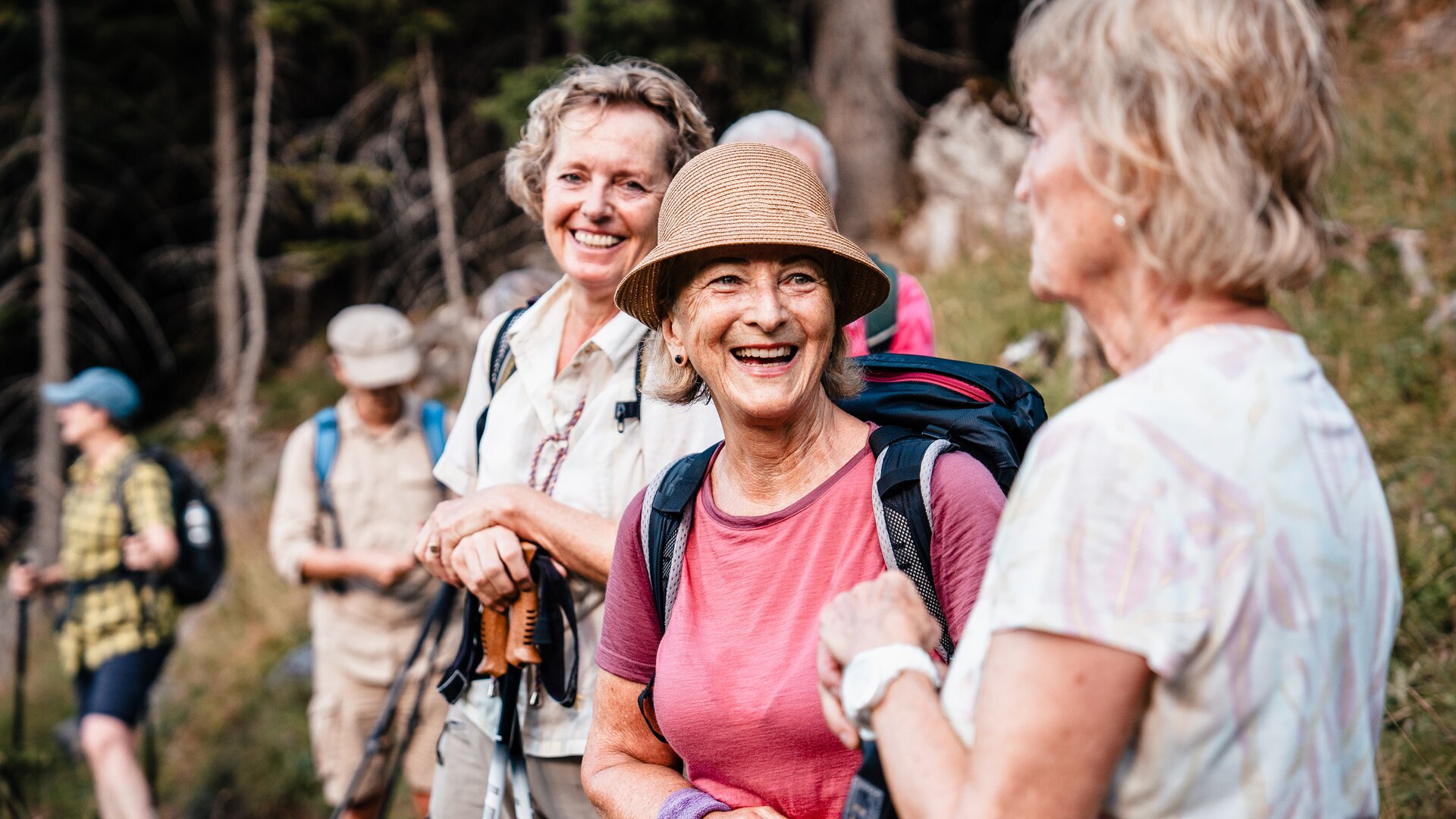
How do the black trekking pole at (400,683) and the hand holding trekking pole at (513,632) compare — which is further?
the black trekking pole at (400,683)

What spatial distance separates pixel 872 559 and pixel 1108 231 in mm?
793

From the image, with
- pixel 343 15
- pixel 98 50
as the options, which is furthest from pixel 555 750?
pixel 98 50

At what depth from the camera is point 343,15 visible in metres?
13.7

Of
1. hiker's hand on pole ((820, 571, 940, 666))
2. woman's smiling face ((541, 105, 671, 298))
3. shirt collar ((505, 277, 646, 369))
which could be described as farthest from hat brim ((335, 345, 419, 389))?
hiker's hand on pole ((820, 571, 940, 666))

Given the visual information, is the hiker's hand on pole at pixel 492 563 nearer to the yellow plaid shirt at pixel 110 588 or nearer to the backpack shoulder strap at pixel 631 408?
the backpack shoulder strap at pixel 631 408

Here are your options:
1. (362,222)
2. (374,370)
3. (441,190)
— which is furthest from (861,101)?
(374,370)

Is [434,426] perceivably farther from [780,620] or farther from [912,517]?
[912,517]

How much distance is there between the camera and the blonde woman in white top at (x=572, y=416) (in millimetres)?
2344

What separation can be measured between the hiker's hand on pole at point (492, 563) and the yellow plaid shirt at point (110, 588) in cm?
347

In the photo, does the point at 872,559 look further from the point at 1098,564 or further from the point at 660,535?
the point at 1098,564

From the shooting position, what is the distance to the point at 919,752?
47.6 inches

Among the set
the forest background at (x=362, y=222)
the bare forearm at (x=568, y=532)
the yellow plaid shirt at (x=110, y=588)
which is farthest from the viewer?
the forest background at (x=362, y=222)

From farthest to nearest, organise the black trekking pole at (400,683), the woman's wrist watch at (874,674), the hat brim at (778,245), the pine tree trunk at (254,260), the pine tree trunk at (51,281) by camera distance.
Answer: the pine tree trunk at (254,260)
the pine tree trunk at (51,281)
the black trekking pole at (400,683)
the hat brim at (778,245)
the woman's wrist watch at (874,674)

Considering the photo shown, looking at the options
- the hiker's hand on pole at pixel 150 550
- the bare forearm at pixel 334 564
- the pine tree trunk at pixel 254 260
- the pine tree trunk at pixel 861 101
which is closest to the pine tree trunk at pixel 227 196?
the pine tree trunk at pixel 254 260
